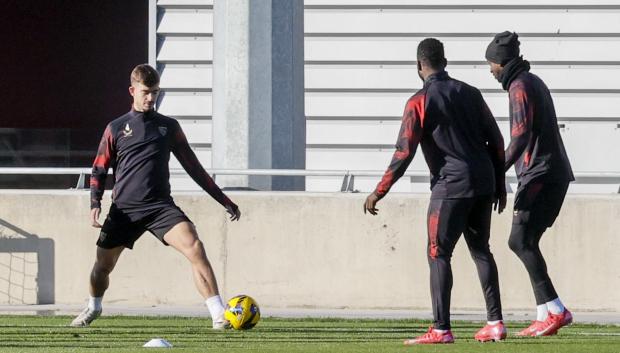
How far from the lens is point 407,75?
58.3 feet

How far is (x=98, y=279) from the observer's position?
36.4 feet

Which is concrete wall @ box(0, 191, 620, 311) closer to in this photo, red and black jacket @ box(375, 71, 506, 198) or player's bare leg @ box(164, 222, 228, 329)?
player's bare leg @ box(164, 222, 228, 329)

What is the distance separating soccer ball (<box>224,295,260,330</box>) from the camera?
10.5m

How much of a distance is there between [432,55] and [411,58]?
8659 millimetres

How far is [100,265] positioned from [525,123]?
3205mm

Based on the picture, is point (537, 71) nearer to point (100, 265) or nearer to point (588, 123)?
point (588, 123)

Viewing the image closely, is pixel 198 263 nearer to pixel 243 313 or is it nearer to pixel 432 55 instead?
pixel 243 313

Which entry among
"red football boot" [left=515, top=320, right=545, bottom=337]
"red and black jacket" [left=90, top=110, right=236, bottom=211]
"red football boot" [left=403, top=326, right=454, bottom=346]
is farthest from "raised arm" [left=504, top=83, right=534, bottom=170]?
"red and black jacket" [left=90, top=110, right=236, bottom=211]

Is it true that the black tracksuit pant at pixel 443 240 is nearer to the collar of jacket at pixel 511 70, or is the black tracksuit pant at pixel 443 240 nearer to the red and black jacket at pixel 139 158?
the collar of jacket at pixel 511 70

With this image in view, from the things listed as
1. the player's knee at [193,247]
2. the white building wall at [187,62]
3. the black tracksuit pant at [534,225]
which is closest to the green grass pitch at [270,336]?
the black tracksuit pant at [534,225]

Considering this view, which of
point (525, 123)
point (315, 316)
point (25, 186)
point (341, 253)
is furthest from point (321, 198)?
point (25, 186)

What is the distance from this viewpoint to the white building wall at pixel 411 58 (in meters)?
17.7

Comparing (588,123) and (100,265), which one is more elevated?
(588,123)

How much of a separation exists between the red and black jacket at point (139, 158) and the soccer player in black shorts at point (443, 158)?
7.06ft
